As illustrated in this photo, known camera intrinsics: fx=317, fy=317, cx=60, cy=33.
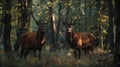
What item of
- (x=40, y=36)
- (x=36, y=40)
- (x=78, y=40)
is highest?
(x=40, y=36)

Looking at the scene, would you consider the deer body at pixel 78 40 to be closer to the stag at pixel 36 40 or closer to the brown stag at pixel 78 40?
the brown stag at pixel 78 40

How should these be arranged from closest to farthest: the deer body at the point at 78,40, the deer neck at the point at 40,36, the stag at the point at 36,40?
the stag at the point at 36,40 → the deer neck at the point at 40,36 → the deer body at the point at 78,40

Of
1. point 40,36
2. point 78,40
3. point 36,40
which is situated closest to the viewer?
point 40,36

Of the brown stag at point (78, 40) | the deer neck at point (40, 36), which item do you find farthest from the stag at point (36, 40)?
the brown stag at point (78, 40)

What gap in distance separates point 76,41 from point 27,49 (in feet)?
11.1

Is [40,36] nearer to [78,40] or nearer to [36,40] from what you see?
[36,40]

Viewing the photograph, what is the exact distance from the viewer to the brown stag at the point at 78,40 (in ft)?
66.0

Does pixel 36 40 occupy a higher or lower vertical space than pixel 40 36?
lower

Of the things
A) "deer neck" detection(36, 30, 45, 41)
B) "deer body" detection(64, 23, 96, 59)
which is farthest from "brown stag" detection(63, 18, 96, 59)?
"deer neck" detection(36, 30, 45, 41)

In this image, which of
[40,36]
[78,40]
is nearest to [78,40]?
[78,40]

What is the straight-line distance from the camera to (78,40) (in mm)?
20531

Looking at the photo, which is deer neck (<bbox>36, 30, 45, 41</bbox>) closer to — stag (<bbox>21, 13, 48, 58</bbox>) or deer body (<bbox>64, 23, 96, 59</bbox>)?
stag (<bbox>21, 13, 48, 58</bbox>)

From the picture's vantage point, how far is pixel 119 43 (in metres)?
12.8

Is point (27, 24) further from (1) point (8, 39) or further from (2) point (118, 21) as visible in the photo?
(2) point (118, 21)
